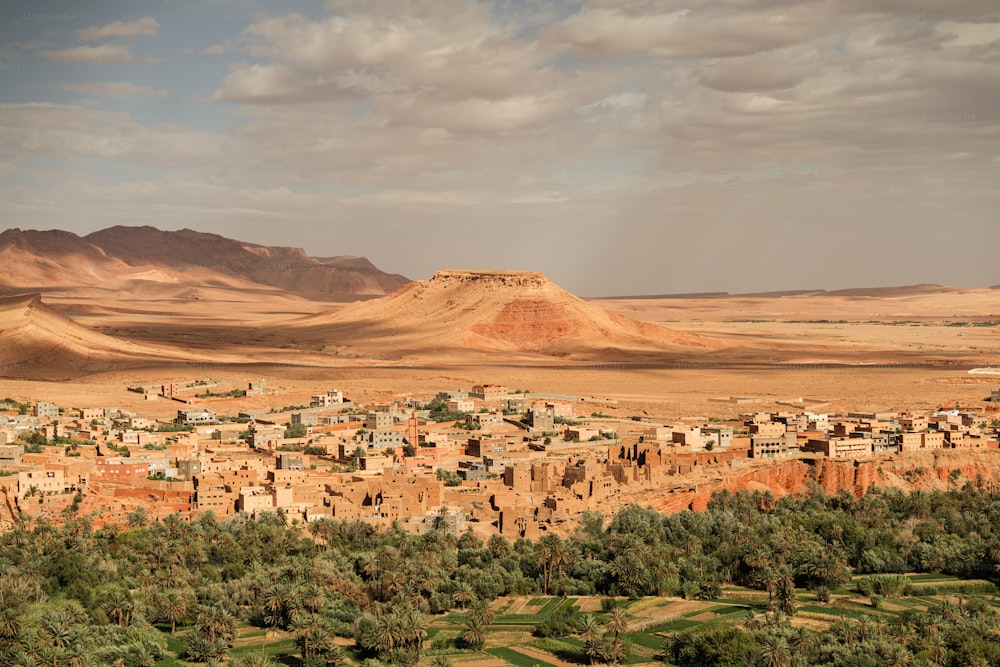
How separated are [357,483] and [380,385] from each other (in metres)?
43.9

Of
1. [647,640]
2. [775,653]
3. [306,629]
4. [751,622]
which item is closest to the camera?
[775,653]

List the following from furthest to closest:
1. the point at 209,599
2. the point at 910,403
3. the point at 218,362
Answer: the point at 218,362 < the point at 910,403 < the point at 209,599

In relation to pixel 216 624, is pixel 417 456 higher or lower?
higher

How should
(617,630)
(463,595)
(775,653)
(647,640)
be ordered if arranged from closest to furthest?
(775,653) → (617,630) → (647,640) → (463,595)

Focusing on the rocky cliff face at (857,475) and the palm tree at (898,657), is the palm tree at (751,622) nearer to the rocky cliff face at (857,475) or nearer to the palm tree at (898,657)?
the palm tree at (898,657)

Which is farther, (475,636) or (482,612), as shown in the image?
(482,612)

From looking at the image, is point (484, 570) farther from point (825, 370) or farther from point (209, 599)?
point (825, 370)

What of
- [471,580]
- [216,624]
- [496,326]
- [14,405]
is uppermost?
[496,326]

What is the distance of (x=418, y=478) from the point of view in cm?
4716

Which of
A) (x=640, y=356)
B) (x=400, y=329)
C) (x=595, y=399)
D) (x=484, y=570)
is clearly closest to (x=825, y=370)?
(x=640, y=356)

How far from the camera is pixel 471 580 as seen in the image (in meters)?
38.7

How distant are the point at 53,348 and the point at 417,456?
5554cm

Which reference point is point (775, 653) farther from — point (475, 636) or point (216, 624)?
point (216, 624)

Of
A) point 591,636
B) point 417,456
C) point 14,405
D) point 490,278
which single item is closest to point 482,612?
point 591,636
